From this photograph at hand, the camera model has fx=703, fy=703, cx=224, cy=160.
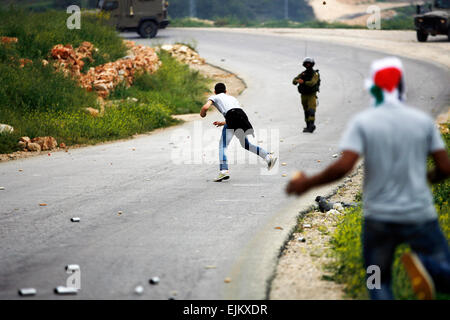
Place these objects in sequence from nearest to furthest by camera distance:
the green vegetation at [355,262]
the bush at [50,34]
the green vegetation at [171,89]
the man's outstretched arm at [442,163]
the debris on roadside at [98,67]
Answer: the man's outstretched arm at [442,163] < the green vegetation at [355,262] < the debris on roadside at [98,67] < the green vegetation at [171,89] < the bush at [50,34]

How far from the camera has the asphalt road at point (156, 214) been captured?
6.44 metres

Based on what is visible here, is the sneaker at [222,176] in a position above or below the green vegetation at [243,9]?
below

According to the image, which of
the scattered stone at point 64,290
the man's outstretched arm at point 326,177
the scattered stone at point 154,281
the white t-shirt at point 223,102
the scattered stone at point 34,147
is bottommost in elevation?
the scattered stone at point 34,147

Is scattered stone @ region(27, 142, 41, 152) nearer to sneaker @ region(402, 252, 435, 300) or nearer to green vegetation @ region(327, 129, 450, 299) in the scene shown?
green vegetation @ region(327, 129, 450, 299)

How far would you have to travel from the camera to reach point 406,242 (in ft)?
14.4

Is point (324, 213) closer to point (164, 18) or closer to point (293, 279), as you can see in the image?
point (293, 279)

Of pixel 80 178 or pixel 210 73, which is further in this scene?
pixel 210 73

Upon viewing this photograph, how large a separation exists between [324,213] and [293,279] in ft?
9.92

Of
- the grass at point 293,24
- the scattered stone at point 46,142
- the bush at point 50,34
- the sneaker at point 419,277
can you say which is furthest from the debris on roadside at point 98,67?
the grass at point 293,24

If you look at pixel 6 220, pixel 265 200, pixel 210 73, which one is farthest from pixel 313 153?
pixel 210 73

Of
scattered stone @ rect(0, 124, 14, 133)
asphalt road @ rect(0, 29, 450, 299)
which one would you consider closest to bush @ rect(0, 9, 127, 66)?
scattered stone @ rect(0, 124, 14, 133)

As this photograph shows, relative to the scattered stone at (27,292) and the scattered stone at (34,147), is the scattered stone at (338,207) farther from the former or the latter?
the scattered stone at (34,147)

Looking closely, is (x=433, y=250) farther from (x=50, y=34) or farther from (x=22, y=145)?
(x=50, y=34)

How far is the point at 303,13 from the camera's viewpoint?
8162 cm
